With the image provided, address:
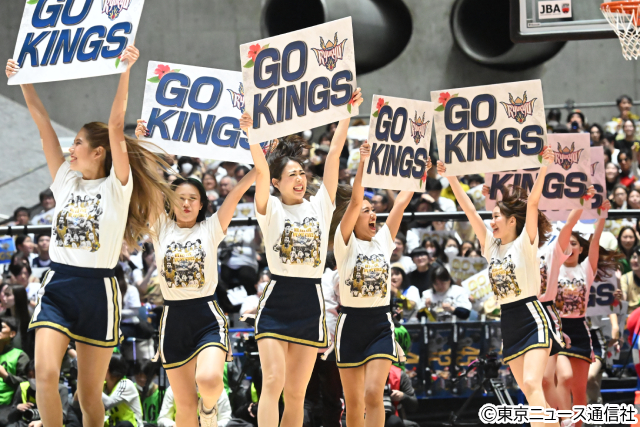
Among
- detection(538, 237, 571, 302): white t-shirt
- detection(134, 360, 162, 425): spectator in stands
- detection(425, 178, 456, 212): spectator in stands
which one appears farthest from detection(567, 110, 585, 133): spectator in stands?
detection(134, 360, 162, 425): spectator in stands

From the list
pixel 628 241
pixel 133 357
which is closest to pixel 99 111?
pixel 133 357

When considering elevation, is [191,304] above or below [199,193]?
below

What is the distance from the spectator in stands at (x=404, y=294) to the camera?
7680 mm

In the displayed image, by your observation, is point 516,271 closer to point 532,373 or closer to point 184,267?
point 532,373

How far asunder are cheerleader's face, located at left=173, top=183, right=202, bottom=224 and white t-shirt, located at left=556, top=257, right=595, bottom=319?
3292mm

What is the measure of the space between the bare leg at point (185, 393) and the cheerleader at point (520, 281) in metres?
2.23

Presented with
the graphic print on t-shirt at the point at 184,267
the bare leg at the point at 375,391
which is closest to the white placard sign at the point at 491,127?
the bare leg at the point at 375,391

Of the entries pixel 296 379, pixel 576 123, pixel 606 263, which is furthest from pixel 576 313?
pixel 576 123

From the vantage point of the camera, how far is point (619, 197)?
9516mm

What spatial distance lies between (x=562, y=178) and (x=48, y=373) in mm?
4579

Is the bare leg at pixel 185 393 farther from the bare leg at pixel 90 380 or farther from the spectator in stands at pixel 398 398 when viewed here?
the spectator in stands at pixel 398 398

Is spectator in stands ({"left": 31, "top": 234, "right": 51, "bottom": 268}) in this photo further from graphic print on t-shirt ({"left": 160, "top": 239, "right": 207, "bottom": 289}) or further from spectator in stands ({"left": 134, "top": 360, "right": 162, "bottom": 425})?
graphic print on t-shirt ({"left": 160, "top": 239, "right": 207, "bottom": 289})

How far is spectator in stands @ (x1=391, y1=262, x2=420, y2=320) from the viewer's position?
7680 millimetres

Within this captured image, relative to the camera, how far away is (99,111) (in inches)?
620
